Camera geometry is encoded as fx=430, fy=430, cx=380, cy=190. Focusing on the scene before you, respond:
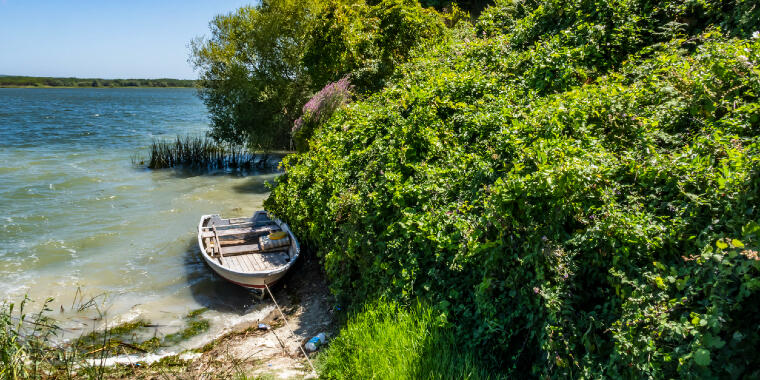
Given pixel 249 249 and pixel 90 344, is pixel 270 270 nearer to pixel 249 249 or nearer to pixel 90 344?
pixel 249 249

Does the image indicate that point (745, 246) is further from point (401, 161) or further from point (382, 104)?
point (382, 104)

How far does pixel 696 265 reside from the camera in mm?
3648

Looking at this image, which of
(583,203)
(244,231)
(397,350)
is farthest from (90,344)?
(583,203)

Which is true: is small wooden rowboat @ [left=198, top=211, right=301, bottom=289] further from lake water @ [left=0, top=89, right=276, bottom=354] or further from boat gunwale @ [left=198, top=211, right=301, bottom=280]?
lake water @ [left=0, top=89, right=276, bottom=354]

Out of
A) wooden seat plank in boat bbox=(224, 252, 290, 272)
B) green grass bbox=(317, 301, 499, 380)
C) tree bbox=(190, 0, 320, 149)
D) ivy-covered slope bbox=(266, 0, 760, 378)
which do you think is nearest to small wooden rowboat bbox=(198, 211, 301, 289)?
wooden seat plank in boat bbox=(224, 252, 290, 272)

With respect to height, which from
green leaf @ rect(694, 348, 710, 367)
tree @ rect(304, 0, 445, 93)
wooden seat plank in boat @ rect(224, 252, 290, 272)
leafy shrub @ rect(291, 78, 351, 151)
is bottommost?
wooden seat plank in boat @ rect(224, 252, 290, 272)

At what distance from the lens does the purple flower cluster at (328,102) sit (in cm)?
1355

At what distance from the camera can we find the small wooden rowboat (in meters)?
9.33

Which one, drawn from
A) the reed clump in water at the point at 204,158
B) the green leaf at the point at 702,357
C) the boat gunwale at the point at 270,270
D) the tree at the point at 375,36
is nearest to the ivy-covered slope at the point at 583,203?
the green leaf at the point at 702,357

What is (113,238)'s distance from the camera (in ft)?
46.1

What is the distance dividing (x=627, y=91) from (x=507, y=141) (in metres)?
1.92

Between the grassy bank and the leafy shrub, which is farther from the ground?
the leafy shrub

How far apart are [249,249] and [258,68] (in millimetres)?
15430

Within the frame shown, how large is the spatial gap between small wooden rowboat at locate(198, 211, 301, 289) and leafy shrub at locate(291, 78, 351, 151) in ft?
9.58
